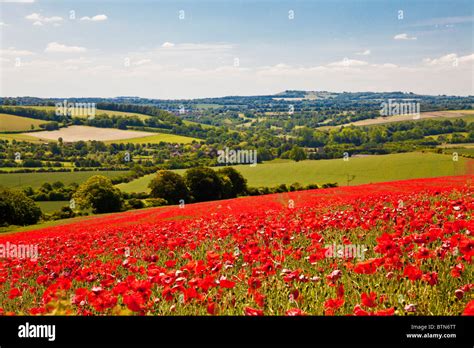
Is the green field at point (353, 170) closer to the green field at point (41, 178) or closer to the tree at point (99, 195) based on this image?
the tree at point (99, 195)

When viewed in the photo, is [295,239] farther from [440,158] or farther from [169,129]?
[440,158]

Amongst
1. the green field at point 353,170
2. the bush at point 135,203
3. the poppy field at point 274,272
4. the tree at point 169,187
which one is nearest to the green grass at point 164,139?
the green field at point 353,170

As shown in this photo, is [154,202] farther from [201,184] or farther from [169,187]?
[201,184]

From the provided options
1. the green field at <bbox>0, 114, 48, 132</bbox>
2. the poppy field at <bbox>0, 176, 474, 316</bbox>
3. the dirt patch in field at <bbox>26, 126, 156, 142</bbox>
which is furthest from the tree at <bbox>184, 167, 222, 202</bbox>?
the green field at <bbox>0, 114, 48, 132</bbox>

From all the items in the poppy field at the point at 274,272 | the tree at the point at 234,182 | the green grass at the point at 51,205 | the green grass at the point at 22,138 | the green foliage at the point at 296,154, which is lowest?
the green grass at the point at 51,205
